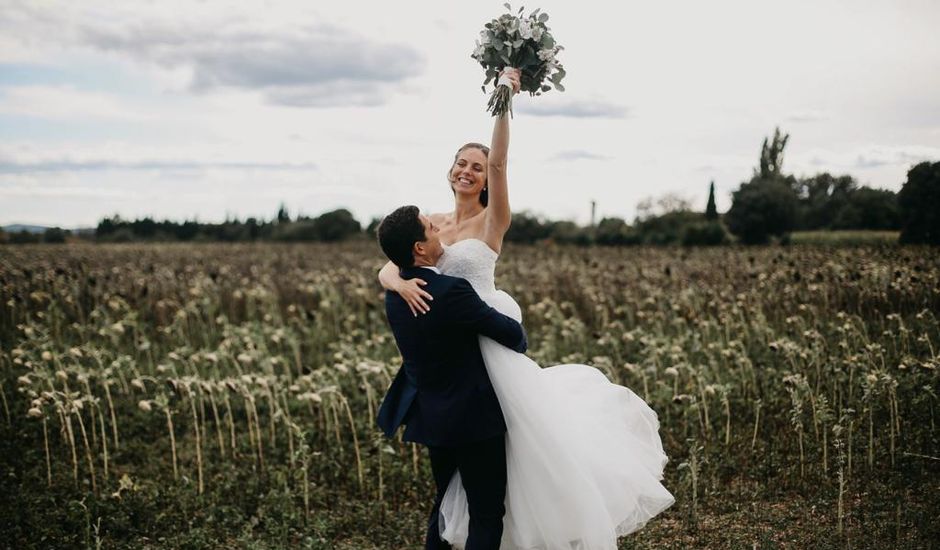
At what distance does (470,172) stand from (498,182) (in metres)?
0.36

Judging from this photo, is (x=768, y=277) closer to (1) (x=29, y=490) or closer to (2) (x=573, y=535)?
(2) (x=573, y=535)

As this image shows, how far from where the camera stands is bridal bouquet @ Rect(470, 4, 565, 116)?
404cm

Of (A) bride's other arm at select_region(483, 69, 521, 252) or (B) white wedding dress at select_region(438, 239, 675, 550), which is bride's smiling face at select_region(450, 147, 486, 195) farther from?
(B) white wedding dress at select_region(438, 239, 675, 550)

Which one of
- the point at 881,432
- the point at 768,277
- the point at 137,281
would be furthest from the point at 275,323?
the point at 881,432

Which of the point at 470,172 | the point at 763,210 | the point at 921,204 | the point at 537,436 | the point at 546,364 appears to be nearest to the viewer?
the point at 537,436

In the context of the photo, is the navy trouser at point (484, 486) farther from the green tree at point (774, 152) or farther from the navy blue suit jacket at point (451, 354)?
the green tree at point (774, 152)

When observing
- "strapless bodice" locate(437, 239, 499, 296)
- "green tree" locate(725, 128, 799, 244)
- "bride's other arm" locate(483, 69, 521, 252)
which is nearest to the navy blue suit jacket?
"strapless bodice" locate(437, 239, 499, 296)

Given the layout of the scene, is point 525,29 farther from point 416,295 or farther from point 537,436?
point 537,436

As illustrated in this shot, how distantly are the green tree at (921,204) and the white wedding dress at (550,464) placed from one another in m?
10.0

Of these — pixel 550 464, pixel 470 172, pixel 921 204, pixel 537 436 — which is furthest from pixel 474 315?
pixel 921 204

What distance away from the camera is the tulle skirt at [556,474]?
3.87 meters

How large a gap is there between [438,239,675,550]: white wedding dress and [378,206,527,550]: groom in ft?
0.29

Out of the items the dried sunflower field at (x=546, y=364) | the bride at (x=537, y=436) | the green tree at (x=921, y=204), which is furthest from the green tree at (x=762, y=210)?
the bride at (x=537, y=436)

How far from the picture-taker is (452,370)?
3801mm
